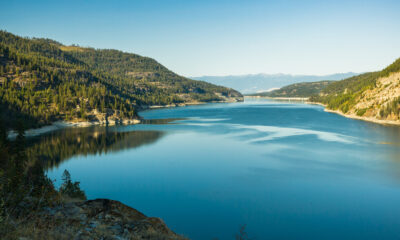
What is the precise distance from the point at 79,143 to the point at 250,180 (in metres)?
45.9

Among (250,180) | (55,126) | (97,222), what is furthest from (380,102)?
(97,222)

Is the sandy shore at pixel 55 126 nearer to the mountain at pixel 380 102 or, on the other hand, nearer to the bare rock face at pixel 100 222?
the bare rock face at pixel 100 222

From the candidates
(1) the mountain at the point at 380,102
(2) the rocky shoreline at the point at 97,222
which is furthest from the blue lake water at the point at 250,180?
(1) the mountain at the point at 380,102

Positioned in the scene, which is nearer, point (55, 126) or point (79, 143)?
point (79, 143)

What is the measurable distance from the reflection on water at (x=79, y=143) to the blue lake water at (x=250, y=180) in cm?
24

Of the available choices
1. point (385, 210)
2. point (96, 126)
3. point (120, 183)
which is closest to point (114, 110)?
point (96, 126)

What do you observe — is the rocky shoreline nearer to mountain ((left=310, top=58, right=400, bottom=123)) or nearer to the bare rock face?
the bare rock face

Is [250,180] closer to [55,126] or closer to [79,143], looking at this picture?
[79,143]

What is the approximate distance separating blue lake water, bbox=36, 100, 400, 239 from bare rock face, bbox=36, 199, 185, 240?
9567mm

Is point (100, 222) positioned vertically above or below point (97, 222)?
below

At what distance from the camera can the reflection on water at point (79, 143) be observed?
53.0 metres

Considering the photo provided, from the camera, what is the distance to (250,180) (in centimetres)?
3684

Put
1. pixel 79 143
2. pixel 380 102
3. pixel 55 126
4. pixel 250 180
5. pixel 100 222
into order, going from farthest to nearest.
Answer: pixel 380 102, pixel 55 126, pixel 79 143, pixel 250 180, pixel 100 222

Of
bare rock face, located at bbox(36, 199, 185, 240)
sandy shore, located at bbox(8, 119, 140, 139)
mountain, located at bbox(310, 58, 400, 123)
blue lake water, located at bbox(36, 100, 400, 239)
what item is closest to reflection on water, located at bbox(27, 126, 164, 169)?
blue lake water, located at bbox(36, 100, 400, 239)
